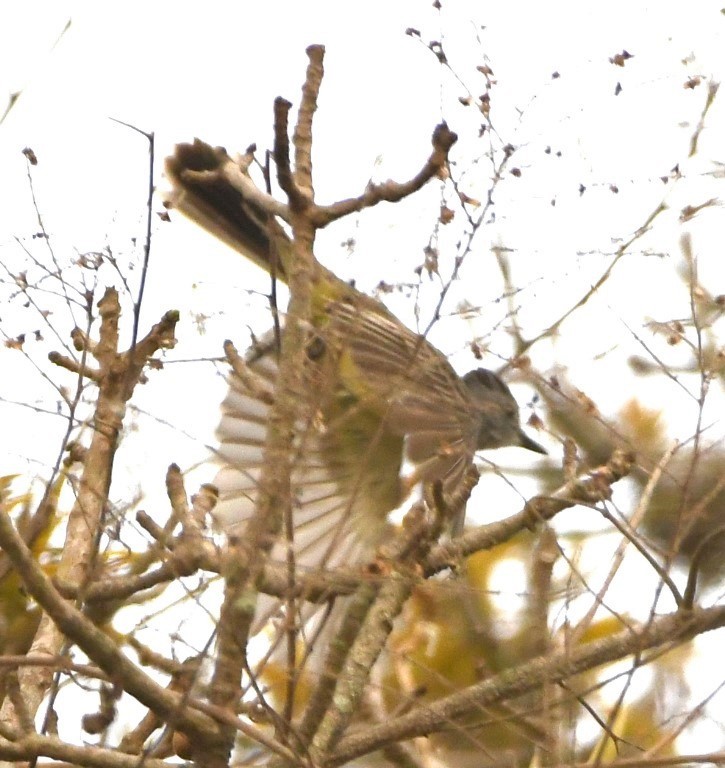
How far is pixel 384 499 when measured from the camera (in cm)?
391

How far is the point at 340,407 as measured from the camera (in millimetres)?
2848

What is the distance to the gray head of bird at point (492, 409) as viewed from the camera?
3.47 m

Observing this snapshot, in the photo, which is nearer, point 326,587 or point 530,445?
point 326,587

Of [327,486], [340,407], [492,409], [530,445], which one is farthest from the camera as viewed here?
[530,445]

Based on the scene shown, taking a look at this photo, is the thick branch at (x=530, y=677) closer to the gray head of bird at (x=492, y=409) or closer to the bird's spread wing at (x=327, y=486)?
the bird's spread wing at (x=327, y=486)

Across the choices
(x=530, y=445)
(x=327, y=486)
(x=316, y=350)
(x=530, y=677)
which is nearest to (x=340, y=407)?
(x=316, y=350)

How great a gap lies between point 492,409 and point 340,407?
68 centimetres

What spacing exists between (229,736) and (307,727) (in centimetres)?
26

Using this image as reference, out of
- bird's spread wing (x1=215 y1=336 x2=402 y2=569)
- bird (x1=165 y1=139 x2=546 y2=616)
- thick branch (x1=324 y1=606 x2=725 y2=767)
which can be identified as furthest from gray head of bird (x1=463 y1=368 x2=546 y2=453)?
thick branch (x1=324 y1=606 x2=725 y2=767)

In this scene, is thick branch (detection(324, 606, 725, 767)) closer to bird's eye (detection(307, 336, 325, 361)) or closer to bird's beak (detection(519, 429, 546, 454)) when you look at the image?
bird's eye (detection(307, 336, 325, 361))

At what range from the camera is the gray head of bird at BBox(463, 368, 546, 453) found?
11.4ft

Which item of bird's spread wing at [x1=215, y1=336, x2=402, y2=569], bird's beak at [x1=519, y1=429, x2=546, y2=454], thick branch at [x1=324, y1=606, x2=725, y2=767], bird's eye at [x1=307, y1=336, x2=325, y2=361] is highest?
bird's beak at [x1=519, y1=429, x2=546, y2=454]

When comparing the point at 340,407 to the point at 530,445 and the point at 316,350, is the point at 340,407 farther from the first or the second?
the point at 530,445

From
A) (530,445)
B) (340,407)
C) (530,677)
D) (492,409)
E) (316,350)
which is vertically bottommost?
(530,677)
